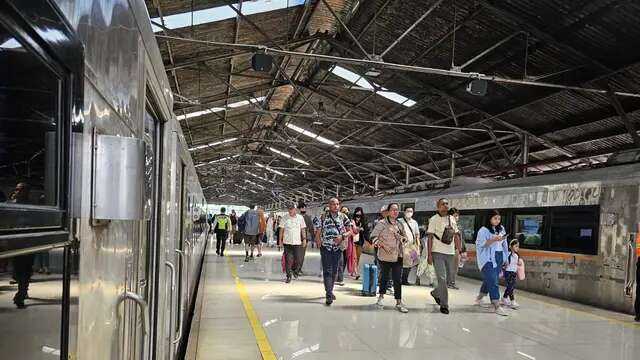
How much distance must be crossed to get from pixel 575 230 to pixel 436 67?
5871 mm

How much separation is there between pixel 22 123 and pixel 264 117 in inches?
961

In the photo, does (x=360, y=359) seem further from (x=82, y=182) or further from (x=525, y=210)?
(x=525, y=210)

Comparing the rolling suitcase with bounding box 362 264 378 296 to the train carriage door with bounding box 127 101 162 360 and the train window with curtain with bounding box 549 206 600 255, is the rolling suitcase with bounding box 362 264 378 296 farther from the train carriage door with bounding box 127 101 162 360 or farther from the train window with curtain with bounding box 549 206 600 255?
the train carriage door with bounding box 127 101 162 360

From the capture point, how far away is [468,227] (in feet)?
47.1

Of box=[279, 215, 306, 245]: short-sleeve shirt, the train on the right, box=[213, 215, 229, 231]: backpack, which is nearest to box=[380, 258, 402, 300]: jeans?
box=[279, 215, 306, 245]: short-sleeve shirt

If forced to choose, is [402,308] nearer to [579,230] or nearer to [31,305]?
[579,230]

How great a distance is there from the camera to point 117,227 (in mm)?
1644

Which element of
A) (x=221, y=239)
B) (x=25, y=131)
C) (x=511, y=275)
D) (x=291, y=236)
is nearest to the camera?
(x=25, y=131)

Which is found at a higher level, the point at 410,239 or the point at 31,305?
the point at 31,305

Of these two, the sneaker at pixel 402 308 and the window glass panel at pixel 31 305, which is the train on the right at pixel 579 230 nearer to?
the sneaker at pixel 402 308

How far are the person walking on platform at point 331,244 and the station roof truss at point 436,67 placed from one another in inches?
128

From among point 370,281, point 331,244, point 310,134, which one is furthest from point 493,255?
point 310,134

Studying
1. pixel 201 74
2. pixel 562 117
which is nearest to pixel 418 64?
pixel 562 117

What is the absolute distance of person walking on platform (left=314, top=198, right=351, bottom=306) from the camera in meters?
8.85
